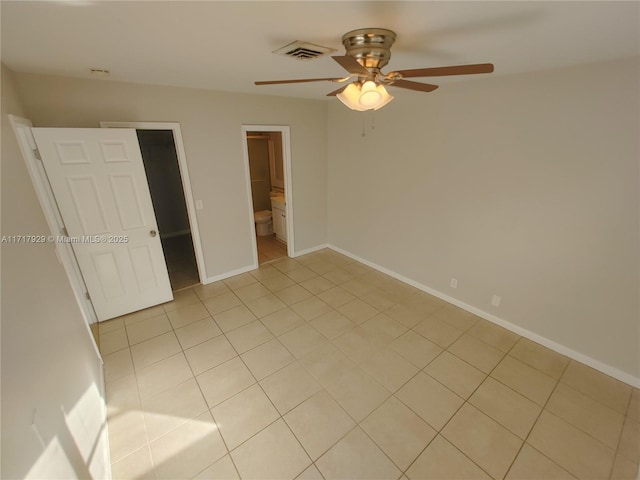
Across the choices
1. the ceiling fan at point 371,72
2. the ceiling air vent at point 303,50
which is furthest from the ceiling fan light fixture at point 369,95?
the ceiling air vent at point 303,50

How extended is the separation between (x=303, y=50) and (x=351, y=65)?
1.84 ft

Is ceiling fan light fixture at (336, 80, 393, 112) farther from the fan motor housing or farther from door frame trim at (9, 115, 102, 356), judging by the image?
door frame trim at (9, 115, 102, 356)

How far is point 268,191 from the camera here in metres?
5.93

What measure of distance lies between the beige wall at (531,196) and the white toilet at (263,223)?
2.65 metres

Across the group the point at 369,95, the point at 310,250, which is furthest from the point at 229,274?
the point at 369,95

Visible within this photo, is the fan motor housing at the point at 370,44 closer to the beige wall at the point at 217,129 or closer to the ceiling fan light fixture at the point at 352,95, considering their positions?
the ceiling fan light fixture at the point at 352,95

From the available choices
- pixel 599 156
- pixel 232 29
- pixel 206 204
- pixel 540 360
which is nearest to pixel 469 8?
pixel 232 29

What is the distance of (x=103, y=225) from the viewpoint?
271cm

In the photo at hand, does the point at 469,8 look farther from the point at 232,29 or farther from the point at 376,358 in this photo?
the point at 376,358

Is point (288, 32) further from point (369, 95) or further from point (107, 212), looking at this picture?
point (107, 212)

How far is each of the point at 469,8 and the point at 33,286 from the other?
8.10 ft

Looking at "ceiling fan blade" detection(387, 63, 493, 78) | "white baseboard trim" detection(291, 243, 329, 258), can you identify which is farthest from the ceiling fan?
"white baseboard trim" detection(291, 243, 329, 258)

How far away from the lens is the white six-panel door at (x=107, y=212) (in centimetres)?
242

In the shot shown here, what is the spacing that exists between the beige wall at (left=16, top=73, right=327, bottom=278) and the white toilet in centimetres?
126
